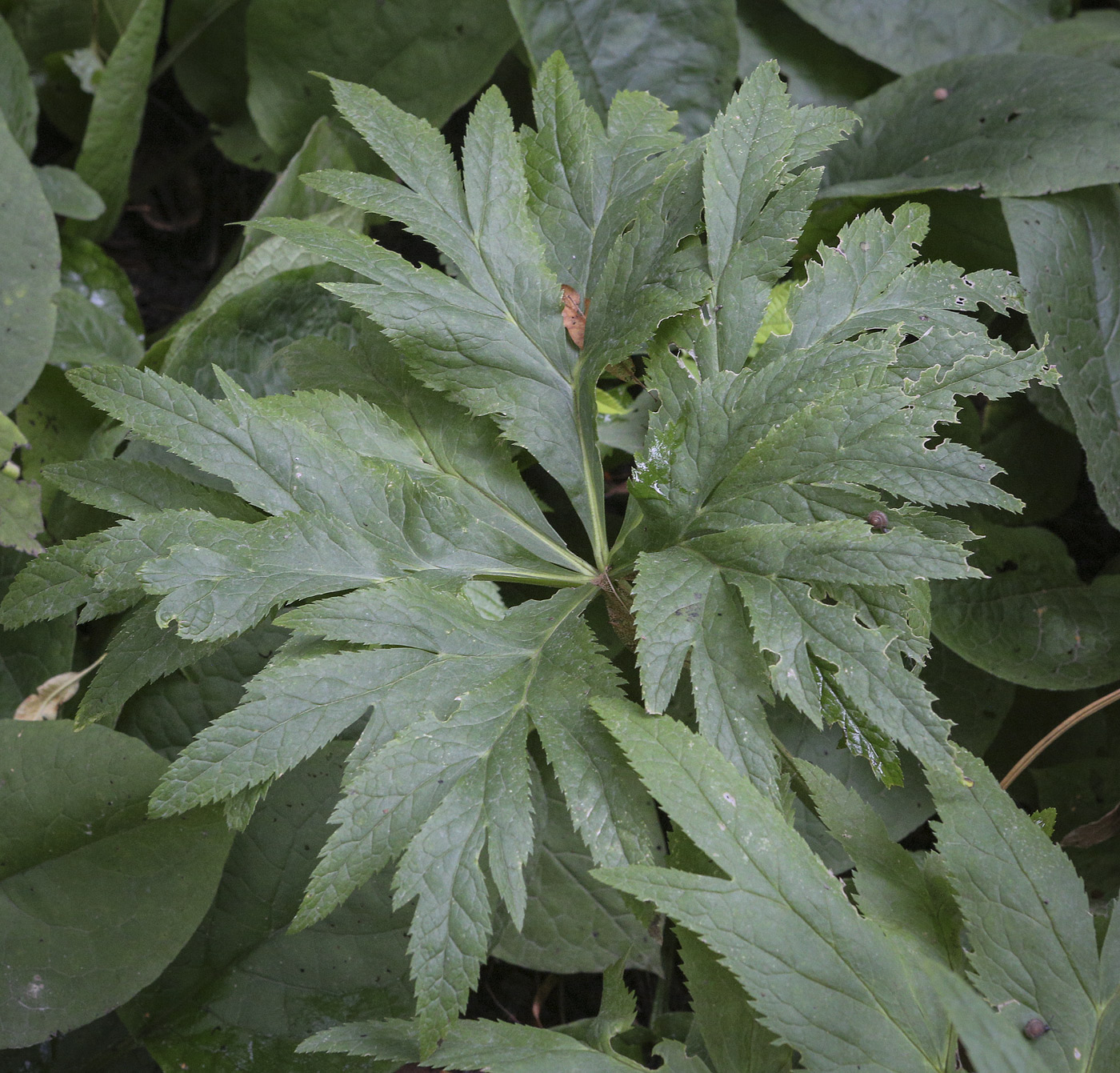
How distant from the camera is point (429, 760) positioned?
0.79 meters

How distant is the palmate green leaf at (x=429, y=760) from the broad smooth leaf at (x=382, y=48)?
1017 millimetres

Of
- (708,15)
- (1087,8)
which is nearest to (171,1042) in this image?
(708,15)

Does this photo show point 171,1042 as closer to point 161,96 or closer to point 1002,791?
point 1002,791

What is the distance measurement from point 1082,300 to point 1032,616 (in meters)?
0.44

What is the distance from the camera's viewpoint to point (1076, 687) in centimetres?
120

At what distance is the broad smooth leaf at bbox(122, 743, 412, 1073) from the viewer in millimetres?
1072

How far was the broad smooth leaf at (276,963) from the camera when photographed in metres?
1.07

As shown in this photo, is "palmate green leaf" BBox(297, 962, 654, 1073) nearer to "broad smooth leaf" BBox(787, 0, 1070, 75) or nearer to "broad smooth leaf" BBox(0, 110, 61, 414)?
"broad smooth leaf" BBox(0, 110, 61, 414)

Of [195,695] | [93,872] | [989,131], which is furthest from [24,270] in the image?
[989,131]

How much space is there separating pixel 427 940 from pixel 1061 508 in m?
1.18

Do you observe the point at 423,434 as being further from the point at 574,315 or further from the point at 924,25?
the point at 924,25


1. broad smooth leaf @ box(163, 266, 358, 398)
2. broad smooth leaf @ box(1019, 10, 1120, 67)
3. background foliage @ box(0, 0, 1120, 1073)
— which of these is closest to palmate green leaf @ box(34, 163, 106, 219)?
background foliage @ box(0, 0, 1120, 1073)

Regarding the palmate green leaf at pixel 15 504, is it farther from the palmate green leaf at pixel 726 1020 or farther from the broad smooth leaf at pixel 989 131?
the broad smooth leaf at pixel 989 131

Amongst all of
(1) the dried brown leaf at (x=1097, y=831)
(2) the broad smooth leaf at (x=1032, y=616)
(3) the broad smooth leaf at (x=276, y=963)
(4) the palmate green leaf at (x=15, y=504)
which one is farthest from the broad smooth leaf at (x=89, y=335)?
(1) the dried brown leaf at (x=1097, y=831)
